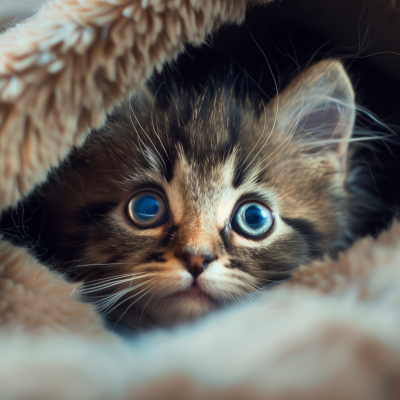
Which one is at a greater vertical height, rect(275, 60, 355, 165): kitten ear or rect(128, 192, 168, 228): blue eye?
rect(275, 60, 355, 165): kitten ear

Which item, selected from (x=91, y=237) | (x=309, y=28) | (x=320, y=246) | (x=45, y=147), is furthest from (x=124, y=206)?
(x=309, y=28)

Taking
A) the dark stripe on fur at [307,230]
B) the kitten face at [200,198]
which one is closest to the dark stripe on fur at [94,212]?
the kitten face at [200,198]

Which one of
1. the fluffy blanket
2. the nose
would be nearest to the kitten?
the nose

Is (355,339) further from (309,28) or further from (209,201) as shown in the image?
(309,28)

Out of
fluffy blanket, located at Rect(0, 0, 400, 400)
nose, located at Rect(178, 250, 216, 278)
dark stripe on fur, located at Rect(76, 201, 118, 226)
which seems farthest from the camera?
dark stripe on fur, located at Rect(76, 201, 118, 226)

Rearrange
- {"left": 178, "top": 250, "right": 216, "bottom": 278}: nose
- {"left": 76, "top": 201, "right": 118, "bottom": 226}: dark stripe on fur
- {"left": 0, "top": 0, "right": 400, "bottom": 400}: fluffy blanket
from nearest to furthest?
1. {"left": 0, "top": 0, "right": 400, "bottom": 400}: fluffy blanket
2. {"left": 178, "top": 250, "right": 216, "bottom": 278}: nose
3. {"left": 76, "top": 201, "right": 118, "bottom": 226}: dark stripe on fur

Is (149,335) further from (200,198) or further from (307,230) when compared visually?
(307,230)

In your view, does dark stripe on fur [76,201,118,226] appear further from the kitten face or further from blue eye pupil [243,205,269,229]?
blue eye pupil [243,205,269,229]
